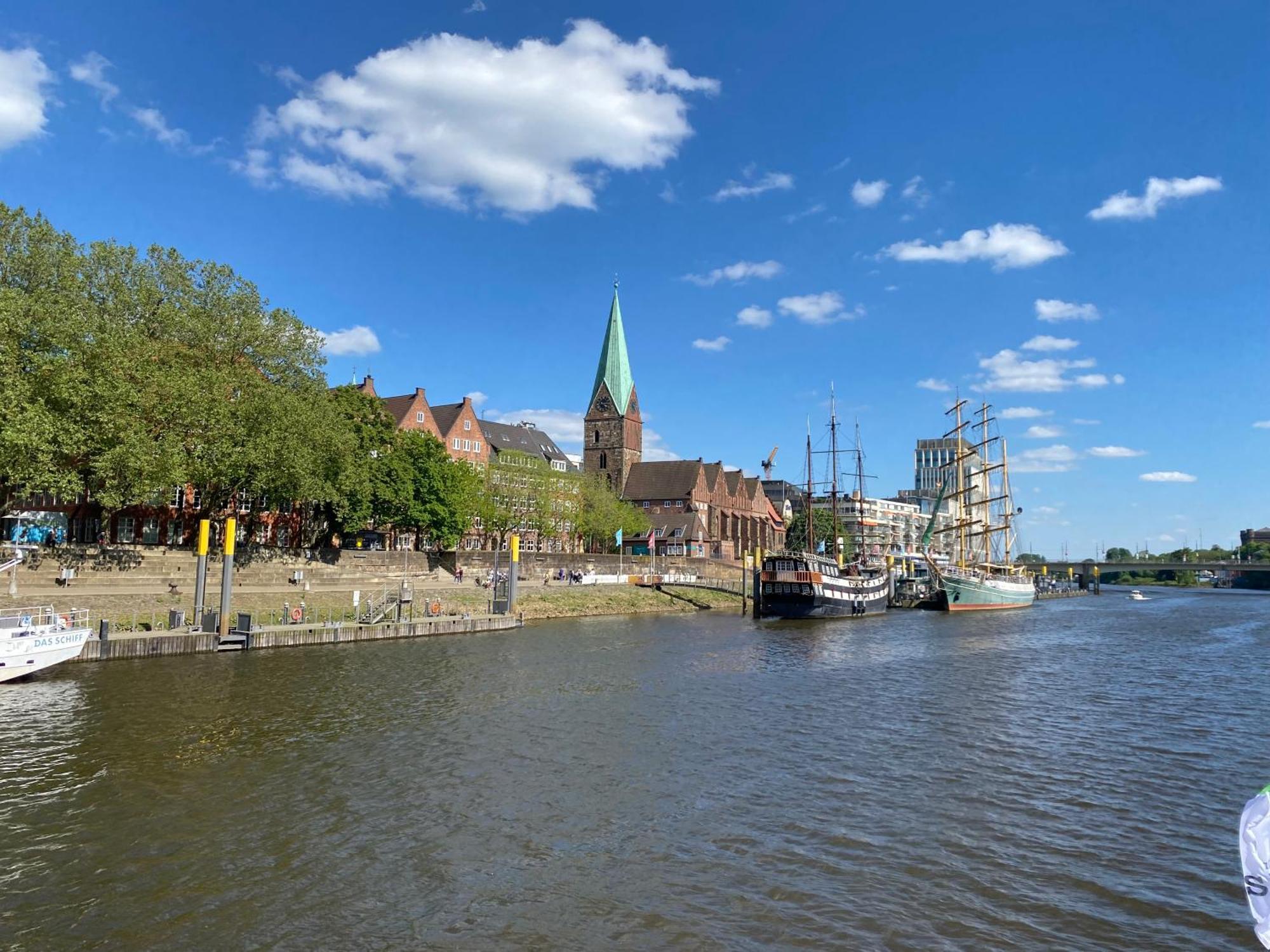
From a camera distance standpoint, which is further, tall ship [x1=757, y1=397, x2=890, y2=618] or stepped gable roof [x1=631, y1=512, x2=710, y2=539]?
stepped gable roof [x1=631, y1=512, x2=710, y2=539]

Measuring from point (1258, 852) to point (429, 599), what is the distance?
61.9 metres

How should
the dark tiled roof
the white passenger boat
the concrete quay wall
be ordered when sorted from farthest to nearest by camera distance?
1. the dark tiled roof
2. the concrete quay wall
3. the white passenger boat

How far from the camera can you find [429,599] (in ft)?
209

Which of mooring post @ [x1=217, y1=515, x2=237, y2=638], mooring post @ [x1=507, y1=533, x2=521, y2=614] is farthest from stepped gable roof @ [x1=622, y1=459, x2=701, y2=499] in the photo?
mooring post @ [x1=217, y1=515, x2=237, y2=638]

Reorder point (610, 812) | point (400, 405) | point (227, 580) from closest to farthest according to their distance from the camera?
point (610, 812)
point (227, 580)
point (400, 405)

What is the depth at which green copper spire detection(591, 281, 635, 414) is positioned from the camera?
14700cm

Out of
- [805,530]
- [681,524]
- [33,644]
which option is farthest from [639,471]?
[33,644]

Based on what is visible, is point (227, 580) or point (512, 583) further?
point (512, 583)

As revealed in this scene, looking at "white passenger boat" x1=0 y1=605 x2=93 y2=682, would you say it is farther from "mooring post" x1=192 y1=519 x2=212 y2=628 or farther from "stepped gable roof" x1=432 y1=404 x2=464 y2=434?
"stepped gable roof" x1=432 y1=404 x2=464 y2=434

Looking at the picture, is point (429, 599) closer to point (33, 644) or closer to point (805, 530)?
point (33, 644)

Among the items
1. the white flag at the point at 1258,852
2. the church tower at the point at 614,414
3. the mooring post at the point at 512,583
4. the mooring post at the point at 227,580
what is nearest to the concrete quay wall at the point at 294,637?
the mooring post at the point at 227,580

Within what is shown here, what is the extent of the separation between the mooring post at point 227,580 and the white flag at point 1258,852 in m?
44.0

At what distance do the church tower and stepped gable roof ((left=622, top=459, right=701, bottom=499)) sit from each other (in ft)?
5.21

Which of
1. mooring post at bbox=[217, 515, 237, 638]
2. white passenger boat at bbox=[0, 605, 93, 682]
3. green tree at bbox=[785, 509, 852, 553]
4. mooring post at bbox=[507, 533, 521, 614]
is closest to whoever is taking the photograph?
white passenger boat at bbox=[0, 605, 93, 682]
